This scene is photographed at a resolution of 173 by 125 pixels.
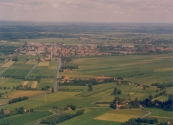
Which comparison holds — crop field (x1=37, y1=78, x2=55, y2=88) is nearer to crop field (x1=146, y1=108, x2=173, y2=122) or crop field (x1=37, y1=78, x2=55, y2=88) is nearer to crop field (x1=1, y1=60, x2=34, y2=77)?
crop field (x1=1, y1=60, x2=34, y2=77)

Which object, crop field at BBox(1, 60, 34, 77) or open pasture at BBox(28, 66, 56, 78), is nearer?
crop field at BBox(1, 60, 34, 77)

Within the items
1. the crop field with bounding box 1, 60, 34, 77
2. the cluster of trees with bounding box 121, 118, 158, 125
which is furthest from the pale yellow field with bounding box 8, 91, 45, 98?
the cluster of trees with bounding box 121, 118, 158, 125

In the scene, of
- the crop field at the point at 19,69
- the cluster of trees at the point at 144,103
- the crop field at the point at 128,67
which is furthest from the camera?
the crop field at the point at 19,69

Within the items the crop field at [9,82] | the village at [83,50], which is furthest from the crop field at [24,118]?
the village at [83,50]

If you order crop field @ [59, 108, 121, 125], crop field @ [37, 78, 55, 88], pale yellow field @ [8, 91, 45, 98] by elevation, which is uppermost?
crop field @ [37, 78, 55, 88]

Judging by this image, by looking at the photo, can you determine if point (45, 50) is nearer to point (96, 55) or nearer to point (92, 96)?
point (96, 55)

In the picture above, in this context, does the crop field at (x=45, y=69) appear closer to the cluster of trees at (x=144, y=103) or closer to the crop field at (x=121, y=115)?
the cluster of trees at (x=144, y=103)

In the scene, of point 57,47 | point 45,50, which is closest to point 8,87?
point 45,50

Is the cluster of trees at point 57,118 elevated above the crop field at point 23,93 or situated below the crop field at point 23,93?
below
